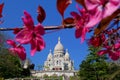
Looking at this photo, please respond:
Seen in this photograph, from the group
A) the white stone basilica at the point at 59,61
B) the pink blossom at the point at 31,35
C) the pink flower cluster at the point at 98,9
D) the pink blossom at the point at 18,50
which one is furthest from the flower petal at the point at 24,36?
the white stone basilica at the point at 59,61

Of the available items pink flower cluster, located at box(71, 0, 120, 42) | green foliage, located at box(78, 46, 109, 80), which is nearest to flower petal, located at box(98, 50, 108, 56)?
pink flower cluster, located at box(71, 0, 120, 42)

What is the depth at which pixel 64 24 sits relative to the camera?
2.84ft

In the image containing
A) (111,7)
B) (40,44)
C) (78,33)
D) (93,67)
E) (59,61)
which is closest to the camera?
(111,7)

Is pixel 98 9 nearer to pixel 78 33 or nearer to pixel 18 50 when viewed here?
pixel 78 33

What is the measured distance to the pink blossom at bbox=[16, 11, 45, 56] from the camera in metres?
0.90

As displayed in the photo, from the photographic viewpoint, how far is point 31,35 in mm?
929

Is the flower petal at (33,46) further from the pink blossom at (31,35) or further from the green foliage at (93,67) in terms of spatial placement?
the green foliage at (93,67)

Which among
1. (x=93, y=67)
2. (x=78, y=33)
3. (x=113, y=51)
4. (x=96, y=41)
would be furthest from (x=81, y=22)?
(x=93, y=67)

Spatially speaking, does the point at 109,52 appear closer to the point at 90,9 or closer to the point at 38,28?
the point at 38,28

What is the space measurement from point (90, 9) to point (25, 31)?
0.95 feet

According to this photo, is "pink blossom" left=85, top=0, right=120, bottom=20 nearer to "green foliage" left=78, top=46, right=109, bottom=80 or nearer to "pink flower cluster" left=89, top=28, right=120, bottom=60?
"pink flower cluster" left=89, top=28, right=120, bottom=60

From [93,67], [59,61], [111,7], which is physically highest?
[59,61]

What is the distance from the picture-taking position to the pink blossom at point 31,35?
0.90m

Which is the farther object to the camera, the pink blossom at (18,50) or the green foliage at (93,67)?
the green foliage at (93,67)
